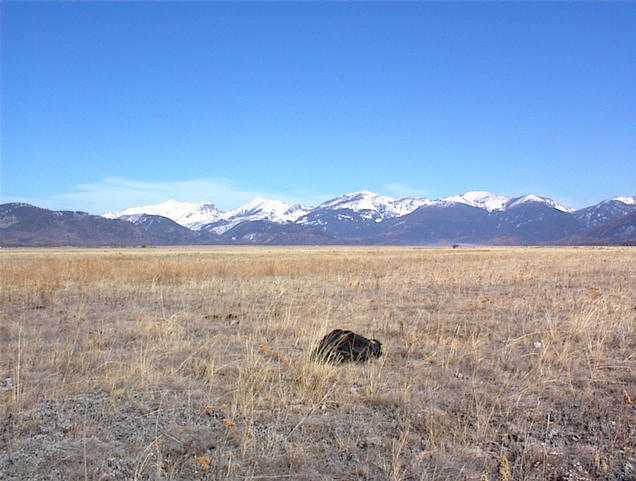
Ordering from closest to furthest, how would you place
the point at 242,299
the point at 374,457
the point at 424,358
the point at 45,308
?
the point at 374,457 → the point at 424,358 → the point at 45,308 → the point at 242,299

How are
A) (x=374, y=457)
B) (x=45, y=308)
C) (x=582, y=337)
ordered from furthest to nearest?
(x=45, y=308), (x=582, y=337), (x=374, y=457)

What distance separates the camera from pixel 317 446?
163 inches

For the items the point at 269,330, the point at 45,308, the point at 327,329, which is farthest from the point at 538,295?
the point at 45,308

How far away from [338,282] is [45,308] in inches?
386

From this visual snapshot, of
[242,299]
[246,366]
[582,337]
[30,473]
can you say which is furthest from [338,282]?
[30,473]

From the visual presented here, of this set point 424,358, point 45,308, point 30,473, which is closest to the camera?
point 30,473

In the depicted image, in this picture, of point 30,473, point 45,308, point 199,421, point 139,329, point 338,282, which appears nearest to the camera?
point 30,473

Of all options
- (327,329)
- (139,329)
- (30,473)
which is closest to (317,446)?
(30,473)

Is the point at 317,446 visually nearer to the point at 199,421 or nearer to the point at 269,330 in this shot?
the point at 199,421

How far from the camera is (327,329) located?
29.3 ft

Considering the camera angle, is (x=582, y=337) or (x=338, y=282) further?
(x=338, y=282)

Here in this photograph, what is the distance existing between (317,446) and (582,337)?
232 inches

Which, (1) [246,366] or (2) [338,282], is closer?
(1) [246,366]

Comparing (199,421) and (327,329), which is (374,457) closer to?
(199,421)
